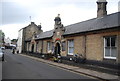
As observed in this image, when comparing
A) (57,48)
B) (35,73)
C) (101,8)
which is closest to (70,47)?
(57,48)

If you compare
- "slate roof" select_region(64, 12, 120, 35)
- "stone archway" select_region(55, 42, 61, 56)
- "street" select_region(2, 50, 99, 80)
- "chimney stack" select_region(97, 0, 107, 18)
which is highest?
"chimney stack" select_region(97, 0, 107, 18)

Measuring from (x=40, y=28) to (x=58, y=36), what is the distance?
1190 inches

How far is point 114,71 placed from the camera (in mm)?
14852

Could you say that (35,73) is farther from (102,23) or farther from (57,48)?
(57,48)

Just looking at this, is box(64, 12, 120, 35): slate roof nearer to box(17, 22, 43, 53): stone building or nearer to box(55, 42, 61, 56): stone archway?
box(55, 42, 61, 56): stone archway

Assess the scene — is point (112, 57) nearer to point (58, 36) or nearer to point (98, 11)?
point (98, 11)

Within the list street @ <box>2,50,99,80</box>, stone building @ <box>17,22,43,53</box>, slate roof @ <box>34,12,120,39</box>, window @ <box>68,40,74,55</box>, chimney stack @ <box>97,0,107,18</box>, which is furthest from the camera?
stone building @ <box>17,22,43,53</box>

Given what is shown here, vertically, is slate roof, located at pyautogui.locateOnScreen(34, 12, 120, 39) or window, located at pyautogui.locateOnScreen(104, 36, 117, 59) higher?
slate roof, located at pyautogui.locateOnScreen(34, 12, 120, 39)

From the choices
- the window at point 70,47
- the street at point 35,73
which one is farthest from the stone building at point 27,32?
the street at point 35,73

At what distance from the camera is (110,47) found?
1669cm

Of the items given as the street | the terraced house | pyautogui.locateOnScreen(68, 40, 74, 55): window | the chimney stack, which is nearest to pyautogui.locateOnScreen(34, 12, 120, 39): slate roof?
the terraced house

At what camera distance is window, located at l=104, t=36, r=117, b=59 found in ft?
53.4

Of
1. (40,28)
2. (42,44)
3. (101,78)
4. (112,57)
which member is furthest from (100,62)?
(40,28)

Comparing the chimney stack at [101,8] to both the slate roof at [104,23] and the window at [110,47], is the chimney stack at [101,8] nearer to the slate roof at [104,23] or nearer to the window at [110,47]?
the slate roof at [104,23]
